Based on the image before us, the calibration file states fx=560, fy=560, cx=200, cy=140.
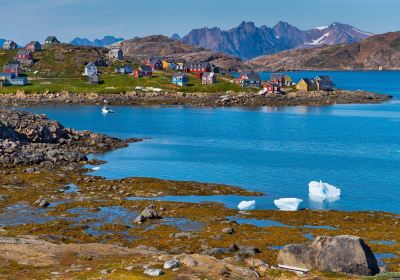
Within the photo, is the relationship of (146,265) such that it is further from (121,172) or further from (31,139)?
(31,139)

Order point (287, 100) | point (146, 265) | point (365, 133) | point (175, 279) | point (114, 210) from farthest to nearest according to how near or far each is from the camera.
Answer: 1. point (287, 100)
2. point (365, 133)
3. point (114, 210)
4. point (146, 265)
5. point (175, 279)

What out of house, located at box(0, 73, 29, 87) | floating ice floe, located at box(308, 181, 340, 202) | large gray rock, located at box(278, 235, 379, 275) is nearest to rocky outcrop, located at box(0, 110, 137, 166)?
floating ice floe, located at box(308, 181, 340, 202)

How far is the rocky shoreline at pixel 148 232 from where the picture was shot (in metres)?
32.5

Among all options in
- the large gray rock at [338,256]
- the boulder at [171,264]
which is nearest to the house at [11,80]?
the boulder at [171,264]

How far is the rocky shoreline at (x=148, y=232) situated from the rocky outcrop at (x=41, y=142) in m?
0.29

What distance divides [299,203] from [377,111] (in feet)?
394

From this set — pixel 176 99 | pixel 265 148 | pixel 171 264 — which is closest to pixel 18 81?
pixel 176 99

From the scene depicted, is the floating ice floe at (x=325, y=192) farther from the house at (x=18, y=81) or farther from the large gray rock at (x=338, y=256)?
the house at (x=18, y=81)

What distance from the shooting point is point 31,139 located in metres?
86.2

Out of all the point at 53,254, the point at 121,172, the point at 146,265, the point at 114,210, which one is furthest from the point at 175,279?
the point at 121,172

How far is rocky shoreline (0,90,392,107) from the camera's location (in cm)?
17750

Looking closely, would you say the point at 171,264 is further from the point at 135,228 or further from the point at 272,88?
the point at 272,88

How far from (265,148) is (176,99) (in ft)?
287

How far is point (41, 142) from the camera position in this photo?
87.3 meters
